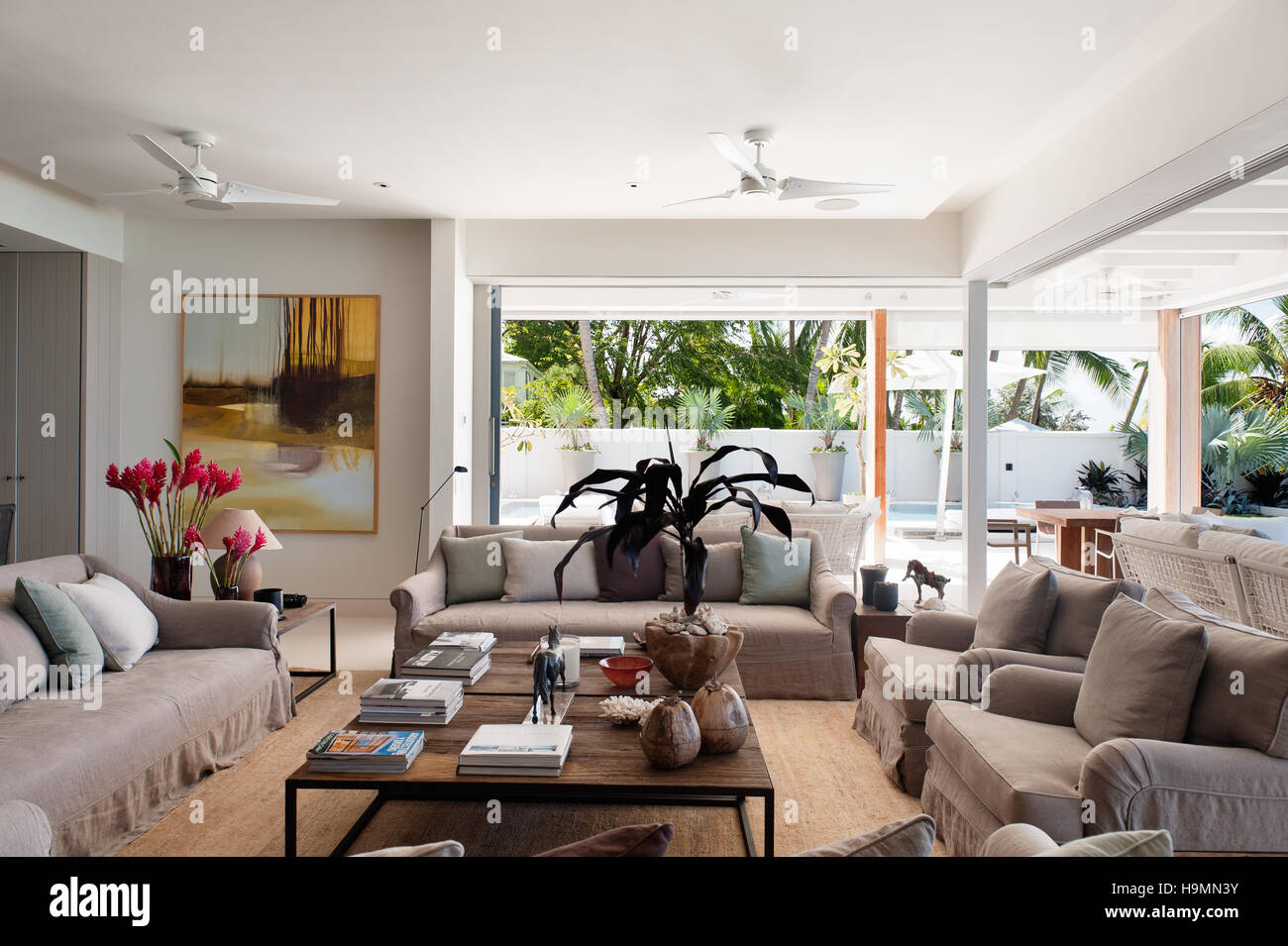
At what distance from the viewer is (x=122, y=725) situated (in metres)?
2.47

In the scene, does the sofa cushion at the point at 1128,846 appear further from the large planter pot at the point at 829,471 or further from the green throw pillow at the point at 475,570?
the large planter pot at the point at 829,471

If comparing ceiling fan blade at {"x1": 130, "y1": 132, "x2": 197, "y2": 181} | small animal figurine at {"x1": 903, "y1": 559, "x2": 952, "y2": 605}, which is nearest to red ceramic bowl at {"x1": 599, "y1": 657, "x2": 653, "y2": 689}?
small animal figurine at {"x1": 903, "y1": 559, "x2": 952, "y2": 605}

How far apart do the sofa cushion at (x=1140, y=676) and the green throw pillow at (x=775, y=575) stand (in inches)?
78.8

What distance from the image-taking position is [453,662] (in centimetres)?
289

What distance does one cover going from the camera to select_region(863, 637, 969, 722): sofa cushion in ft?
9.48

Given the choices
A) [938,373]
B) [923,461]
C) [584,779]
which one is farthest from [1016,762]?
[923,461]

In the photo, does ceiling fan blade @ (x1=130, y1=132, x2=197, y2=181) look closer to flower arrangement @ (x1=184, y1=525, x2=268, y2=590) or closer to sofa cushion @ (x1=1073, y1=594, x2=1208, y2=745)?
flower arrangement @ (x1=184, y1=525, x2=268, y2=590)

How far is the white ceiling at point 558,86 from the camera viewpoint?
2.97 m

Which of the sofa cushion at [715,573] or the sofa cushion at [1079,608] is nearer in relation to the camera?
the sofa cushion at [1079,608]

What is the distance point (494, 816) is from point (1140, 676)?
1771 millimetres

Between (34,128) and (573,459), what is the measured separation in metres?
6.07

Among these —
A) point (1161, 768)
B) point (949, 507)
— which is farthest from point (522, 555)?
point (949, 507)

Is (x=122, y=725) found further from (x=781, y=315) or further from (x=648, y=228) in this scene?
(x=781, y=315)

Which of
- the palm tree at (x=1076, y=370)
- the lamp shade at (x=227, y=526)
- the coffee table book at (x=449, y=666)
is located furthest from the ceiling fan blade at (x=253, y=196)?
the palm tree at (x=1076, y=370)
